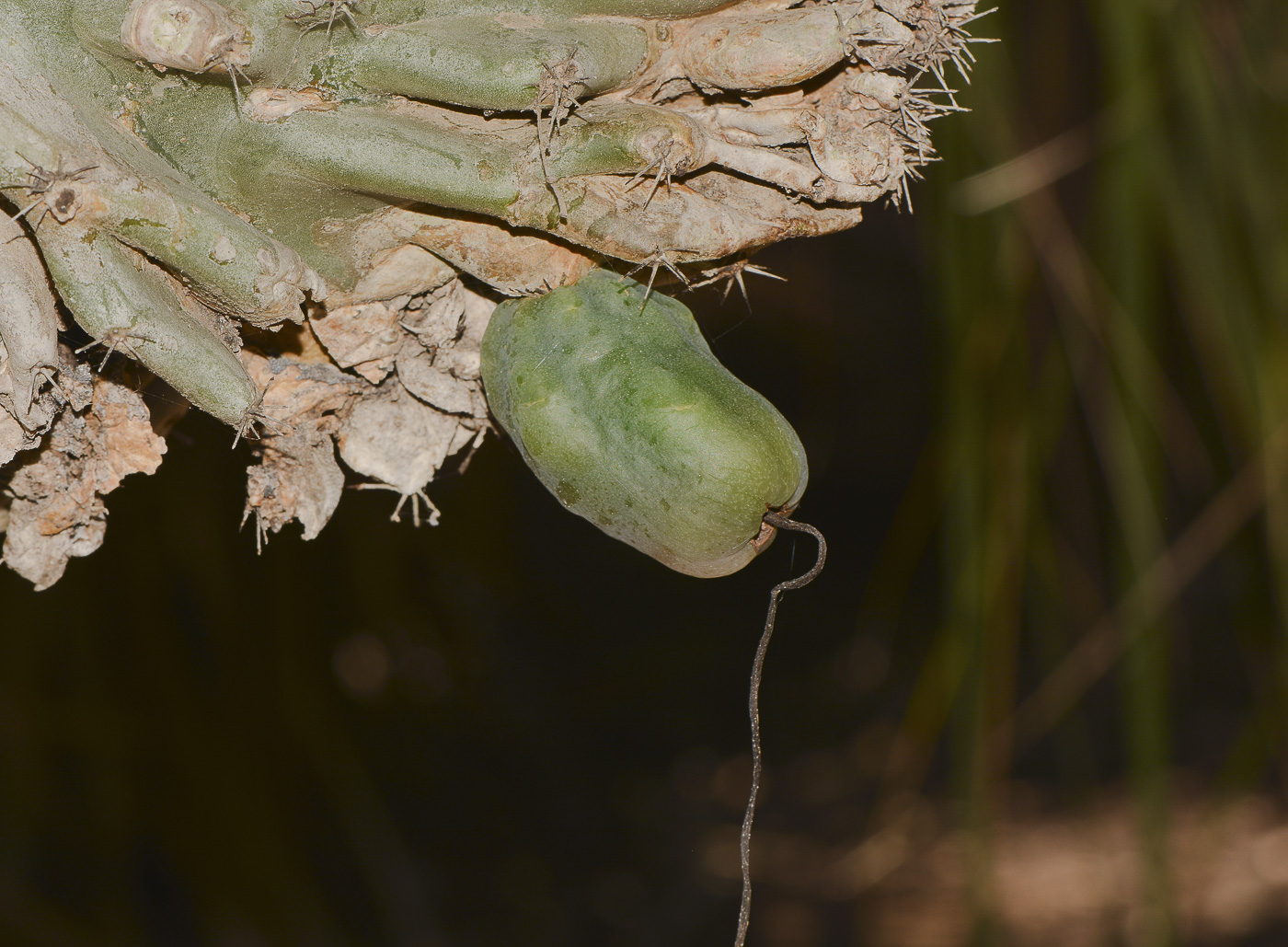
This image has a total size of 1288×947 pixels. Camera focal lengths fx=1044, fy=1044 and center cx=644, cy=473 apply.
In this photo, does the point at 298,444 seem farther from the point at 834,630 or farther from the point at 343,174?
the point at 834,630

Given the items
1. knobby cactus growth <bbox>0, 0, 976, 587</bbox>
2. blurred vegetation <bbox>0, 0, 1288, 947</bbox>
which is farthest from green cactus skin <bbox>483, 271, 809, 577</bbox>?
blurred vegetation <bbox>0, 0, 1288, 947</bbox>

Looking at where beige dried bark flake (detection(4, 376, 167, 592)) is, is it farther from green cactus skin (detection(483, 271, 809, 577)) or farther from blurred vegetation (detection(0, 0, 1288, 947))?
blurred vegetation (detection(0, 0, 1288, 947))

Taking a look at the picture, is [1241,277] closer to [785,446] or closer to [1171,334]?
[785,446]

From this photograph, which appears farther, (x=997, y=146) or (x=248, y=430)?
(x=997, y=146)

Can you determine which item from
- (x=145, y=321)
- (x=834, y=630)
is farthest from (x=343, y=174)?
(x=834, y=630)

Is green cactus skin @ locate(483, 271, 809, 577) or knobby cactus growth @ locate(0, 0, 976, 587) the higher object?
knobby cactus growth @ locate(0, 0, 976, 587)

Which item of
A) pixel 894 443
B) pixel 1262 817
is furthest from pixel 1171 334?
pixel 1262 817
